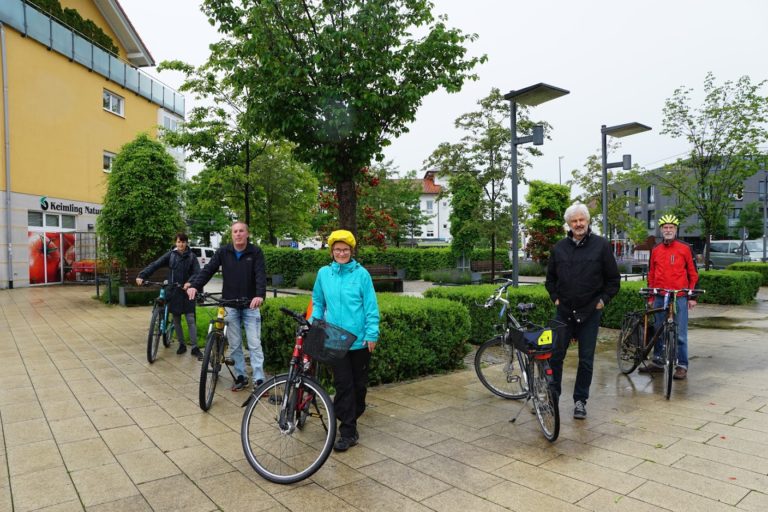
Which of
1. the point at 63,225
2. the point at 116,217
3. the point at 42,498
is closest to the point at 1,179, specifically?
the point at 63,225

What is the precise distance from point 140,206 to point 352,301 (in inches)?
525

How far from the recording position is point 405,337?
20.8ft

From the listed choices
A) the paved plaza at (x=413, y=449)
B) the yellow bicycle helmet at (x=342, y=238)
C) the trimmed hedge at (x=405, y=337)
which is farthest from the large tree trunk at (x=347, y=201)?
the yellow bicycle helmet at (x=342, y=238)

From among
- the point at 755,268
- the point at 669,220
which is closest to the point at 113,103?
the point at 669,220

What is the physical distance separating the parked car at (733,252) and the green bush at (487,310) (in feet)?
94.1

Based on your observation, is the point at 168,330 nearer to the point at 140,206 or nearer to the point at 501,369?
the point at 501,369

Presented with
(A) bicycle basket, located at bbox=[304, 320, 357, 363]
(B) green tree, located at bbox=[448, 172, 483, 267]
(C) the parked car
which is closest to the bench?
(B) green tree, located at bbox=[448, 172, 483, 267]

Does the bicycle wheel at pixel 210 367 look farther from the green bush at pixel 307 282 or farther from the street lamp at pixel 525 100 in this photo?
the green bush at pixel 307 282

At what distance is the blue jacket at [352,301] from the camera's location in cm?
423

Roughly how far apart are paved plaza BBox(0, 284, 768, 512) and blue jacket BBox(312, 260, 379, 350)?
95 cm

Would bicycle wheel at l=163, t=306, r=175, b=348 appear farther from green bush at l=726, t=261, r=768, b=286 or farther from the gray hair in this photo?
green bush at l=726, t=261, r=768, b=286

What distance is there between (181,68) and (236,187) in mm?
3552

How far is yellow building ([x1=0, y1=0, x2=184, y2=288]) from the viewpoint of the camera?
2047 centimetres

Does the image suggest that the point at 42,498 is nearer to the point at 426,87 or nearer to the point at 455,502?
the point at 455,502
